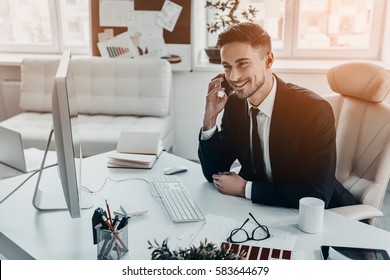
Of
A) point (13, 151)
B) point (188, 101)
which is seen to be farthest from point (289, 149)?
point (188, 101)

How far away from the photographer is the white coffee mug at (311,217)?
1.27m

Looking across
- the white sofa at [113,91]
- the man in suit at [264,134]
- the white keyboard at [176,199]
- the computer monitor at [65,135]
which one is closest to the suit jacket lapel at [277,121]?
the man in suit at [264,134]

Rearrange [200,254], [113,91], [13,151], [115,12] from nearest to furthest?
[200,254], [13,151], [113,91], [115,12]

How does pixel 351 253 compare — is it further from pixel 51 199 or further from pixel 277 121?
pixel 51 199

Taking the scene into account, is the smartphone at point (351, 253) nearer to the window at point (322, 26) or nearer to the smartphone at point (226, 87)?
the smartphone at point (226, 87)

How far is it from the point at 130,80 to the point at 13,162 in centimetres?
157

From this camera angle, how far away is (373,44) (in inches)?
131

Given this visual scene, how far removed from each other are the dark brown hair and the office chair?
0.41m

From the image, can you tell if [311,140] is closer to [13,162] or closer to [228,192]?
[228,192]

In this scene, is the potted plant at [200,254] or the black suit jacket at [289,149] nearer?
the potted plant at [200,254]

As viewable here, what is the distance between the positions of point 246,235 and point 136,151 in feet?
2.51

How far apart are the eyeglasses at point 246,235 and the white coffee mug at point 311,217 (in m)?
0.11

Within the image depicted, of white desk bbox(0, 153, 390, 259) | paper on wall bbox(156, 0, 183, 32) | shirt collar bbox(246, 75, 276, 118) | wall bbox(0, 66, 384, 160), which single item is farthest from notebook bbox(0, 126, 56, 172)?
paper on wall bbox(156, 0, 183, 32)

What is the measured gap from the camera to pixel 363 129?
1795 mm
